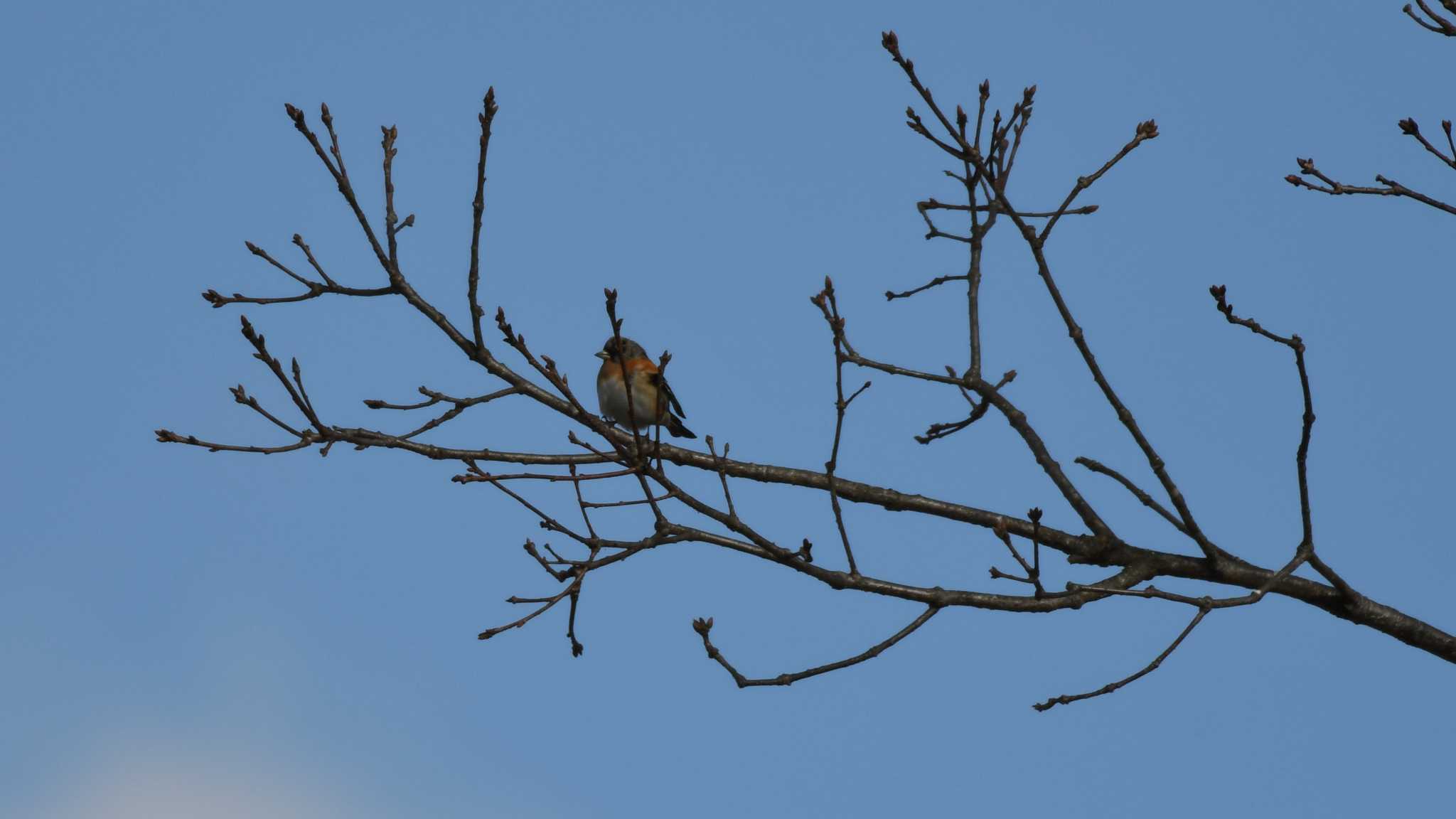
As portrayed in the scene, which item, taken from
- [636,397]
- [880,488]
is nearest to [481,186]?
[880,488]

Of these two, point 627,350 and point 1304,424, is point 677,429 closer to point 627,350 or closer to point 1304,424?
point 627,350

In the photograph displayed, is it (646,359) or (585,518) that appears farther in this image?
(646,359)

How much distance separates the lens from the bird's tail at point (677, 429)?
10430mm

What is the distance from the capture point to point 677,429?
410 inches

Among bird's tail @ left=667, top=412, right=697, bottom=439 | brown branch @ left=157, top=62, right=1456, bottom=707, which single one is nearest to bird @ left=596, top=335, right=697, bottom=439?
bird's tail @ left=667, top=412, right=697, bottom=439

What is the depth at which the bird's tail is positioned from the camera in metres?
10.4

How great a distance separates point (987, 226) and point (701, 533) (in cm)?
173

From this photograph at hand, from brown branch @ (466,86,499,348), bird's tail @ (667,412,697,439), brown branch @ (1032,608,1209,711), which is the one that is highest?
bird's tail @ (667,412,697,439)

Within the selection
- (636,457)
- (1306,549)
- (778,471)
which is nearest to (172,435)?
(636,457)

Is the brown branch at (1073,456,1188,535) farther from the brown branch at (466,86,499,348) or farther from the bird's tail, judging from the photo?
the bird's tail

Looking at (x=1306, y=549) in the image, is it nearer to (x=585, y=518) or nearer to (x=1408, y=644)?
(x=1408, y=644)

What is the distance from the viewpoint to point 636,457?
184 inches

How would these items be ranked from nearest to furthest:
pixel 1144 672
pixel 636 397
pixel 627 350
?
pixel 1144 672, pixel 636 397, pixel 627 350

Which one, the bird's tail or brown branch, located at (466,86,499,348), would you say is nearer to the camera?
brown branch, located at (466,86,499,348)
